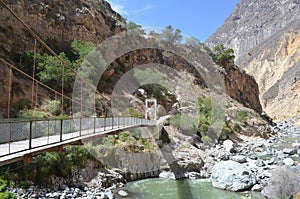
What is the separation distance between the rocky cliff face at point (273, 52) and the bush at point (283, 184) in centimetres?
3180

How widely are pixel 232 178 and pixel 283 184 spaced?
2003 millimetres

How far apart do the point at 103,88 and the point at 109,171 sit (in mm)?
9380

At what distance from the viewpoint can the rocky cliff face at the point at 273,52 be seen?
135 ft

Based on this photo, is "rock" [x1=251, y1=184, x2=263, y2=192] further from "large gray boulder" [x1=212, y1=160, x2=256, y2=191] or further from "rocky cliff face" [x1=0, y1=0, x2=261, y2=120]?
"rocky cliff face" [x1=0, y1=0, x2=261, y2=120]

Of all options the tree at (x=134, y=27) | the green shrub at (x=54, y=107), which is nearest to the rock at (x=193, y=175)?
the green shrub at (x=54, y=107)

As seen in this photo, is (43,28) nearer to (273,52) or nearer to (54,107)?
(54,107)

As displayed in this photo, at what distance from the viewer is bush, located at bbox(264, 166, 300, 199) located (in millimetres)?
7249

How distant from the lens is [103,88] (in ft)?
61.5

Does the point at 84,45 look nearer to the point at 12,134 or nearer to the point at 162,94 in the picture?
the point at 162,94

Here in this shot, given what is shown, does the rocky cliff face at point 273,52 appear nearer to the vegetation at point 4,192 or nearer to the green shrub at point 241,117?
the green shrub at point 241,117

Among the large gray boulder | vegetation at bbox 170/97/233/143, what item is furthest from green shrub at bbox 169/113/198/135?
the large gray boulder

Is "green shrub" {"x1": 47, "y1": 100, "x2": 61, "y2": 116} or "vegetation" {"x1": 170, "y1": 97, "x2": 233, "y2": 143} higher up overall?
"green shrub" {"x1": 47, "y1": 100, "x2": 61, "y2": 116}

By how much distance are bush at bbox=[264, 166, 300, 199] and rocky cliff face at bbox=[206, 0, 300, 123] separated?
104 ft

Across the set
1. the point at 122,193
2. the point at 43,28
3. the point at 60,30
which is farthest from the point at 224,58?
the point at 122,193
